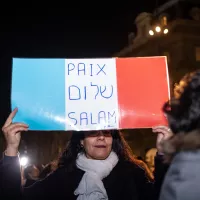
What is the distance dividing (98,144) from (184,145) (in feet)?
4.86

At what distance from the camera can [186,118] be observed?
61.6 inches

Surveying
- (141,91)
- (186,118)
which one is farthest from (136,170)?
(186,118)

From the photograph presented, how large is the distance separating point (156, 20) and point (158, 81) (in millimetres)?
27195

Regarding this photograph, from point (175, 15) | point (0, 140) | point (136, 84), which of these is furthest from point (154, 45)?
point (136, 84)

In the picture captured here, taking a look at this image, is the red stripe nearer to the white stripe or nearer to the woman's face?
the white stripe

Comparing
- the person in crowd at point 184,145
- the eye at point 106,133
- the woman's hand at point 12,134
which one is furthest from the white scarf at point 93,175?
the person in crowd at point 184,145

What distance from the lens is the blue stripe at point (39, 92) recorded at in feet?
9.21

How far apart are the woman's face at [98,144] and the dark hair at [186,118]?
1.34 m

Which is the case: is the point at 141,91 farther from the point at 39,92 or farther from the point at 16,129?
the point at 16,129

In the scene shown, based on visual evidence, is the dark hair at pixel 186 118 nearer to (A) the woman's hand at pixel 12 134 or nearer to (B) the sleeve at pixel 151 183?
(B) the sleeve at pixel 151 183

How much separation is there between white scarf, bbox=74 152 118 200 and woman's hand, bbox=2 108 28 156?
0.57 metres

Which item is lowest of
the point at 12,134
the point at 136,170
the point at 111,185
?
the point at 111,185

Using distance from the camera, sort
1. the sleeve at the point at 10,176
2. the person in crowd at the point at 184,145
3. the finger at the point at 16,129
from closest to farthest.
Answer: the person in crowd at the point at 184,145 < the sleeve at the point at 10,176 < the finger at the point at 16,129

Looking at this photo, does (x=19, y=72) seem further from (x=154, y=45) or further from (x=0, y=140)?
(x=154, y=45)
